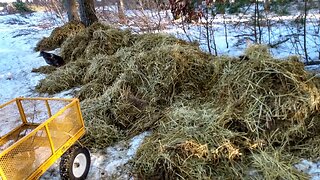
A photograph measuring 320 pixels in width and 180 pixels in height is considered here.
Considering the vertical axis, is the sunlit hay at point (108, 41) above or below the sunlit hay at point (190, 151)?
above

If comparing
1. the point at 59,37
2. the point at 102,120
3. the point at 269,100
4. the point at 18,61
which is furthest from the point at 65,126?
the point at 59,37

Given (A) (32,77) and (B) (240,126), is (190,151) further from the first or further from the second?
(A) (32,77)

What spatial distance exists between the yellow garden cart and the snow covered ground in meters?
0.28

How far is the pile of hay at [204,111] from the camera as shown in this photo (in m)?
3.03

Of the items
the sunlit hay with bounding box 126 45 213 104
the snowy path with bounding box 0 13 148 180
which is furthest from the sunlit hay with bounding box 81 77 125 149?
the sunlit hay with bounding box 126 45 213 104

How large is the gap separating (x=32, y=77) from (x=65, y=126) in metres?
3.98

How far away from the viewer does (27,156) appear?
8.61 feet

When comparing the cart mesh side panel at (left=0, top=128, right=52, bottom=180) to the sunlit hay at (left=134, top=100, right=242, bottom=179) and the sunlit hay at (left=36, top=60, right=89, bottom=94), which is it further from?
the sunlit hay at (left=36, top=60, right=89, bottom=94)

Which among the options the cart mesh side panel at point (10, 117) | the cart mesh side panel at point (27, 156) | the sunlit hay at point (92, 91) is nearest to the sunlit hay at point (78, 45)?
the sunlit hay at point (92, 91)

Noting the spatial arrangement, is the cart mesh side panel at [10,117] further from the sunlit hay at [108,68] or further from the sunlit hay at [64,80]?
the sunlit hay at [64,80]

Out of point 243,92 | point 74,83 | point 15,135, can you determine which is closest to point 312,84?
point 243,92

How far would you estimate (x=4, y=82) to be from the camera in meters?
6.42

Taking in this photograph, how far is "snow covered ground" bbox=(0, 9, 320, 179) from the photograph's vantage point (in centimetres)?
323

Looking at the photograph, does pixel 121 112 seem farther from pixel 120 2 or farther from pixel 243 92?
pixel 120 2
